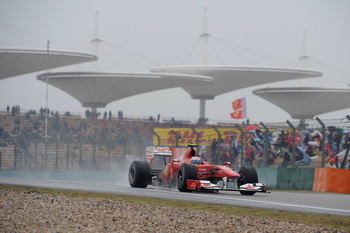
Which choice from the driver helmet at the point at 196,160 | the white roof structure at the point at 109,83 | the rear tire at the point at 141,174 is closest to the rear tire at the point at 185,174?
the driver helmet at the point at 196,160

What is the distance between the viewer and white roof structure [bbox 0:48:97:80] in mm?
79562

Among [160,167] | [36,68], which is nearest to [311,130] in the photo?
[160,167]

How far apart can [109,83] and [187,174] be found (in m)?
74.5

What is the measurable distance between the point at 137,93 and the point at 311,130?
73.7 metres

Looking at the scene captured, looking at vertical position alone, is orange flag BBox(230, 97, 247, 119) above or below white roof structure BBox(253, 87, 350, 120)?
below

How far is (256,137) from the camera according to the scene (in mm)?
29766

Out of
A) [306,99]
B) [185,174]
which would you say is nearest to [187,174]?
[185,174]

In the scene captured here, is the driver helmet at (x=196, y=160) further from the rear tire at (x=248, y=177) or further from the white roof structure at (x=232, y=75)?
the white roof structure at (x=232, y=75)

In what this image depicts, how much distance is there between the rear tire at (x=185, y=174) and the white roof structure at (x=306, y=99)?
8863 cm

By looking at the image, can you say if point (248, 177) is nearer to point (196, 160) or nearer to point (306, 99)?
point (196, 160)

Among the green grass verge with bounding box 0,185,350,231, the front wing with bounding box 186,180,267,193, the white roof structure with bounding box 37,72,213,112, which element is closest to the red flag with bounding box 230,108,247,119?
the white roof structure with bounding box 37,72,213,112

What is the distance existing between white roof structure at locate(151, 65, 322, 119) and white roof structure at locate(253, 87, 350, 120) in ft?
18.3

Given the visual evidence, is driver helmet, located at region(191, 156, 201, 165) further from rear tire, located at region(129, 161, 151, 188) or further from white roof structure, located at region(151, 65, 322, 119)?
white roof structure, located at region(151, 65, 322, 119)

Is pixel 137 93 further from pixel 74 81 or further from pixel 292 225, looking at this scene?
pixel 292 225
